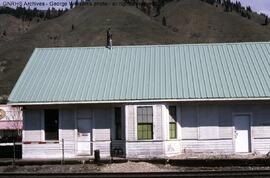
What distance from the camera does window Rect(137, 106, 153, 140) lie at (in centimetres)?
2587

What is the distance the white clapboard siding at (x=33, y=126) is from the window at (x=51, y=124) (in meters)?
0.29

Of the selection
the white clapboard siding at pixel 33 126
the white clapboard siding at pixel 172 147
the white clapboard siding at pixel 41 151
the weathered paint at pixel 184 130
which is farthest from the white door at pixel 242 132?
the white clapboard siding at pixel 33 126

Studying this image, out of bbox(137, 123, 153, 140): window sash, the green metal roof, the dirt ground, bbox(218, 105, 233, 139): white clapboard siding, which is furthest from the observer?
bbox(218, 105, 233, 139): white clapboard siding

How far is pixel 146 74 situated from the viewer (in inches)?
1103

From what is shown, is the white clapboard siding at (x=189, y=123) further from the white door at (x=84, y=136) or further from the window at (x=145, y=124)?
the white door at (x=84, y=136)

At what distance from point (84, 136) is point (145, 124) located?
317cm

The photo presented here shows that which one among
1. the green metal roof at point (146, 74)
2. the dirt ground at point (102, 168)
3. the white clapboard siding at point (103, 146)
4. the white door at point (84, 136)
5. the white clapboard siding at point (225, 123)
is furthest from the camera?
the white door at point (84, 136)

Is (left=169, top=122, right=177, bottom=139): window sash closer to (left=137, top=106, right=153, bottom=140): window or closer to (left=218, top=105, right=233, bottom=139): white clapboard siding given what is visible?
(left=137, top=106, right=153, bottom=140): window

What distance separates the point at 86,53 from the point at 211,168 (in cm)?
1196

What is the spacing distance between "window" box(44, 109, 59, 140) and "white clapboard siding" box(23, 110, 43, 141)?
0.94 ft

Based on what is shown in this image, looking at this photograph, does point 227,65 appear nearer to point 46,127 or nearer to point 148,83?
point 148,83

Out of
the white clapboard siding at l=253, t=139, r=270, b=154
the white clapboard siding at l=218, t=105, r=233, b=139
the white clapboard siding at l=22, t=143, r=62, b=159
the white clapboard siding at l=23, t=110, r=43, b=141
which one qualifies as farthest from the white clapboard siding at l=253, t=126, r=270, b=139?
the white clapboard siding at l=23, t=110, r=43, b=141

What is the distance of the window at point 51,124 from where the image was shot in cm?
2714

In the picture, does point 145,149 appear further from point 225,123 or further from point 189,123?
point 225,123
